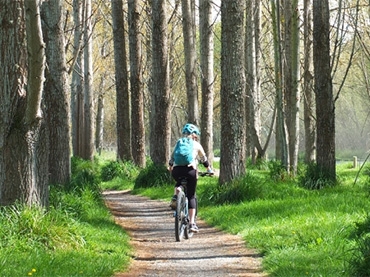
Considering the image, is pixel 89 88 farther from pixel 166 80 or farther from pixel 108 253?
pixel 108 253

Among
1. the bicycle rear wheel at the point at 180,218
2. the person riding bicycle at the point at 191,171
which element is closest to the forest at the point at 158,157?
the person riding bicycle at the point at 191,171

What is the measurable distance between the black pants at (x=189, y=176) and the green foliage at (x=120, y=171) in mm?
12723

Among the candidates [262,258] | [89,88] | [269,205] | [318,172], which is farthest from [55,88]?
[89,88]

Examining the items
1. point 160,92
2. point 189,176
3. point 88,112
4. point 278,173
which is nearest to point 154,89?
point 160,92

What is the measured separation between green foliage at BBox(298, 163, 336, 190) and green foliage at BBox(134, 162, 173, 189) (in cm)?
469

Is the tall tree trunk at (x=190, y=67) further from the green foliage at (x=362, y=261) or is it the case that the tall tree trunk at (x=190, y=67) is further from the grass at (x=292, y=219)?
the green foliage at (x=362, y=261)

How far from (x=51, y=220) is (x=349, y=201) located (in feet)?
20.7

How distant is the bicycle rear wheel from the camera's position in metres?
12.8

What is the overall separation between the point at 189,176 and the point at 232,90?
4508mm

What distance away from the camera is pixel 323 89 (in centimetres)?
1881

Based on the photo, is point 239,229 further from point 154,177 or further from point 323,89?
point 154,177

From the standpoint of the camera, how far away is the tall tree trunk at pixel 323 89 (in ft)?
61.1

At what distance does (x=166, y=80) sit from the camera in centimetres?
2341

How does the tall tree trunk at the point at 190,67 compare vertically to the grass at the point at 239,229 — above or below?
above
